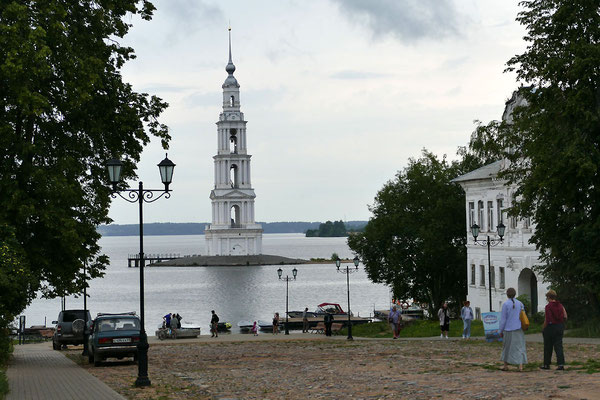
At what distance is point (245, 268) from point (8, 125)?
161 meters

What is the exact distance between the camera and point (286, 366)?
988 inches

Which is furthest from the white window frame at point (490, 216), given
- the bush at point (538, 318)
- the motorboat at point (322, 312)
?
the motorboat at point (322, 312)

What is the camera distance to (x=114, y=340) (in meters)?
28.1

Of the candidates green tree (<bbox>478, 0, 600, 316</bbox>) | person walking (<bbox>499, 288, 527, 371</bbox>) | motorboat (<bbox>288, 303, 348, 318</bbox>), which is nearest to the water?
motorboat (<bbox>288, 303, 348, 318</bbox>)

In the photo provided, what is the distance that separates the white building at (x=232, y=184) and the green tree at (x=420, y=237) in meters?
118

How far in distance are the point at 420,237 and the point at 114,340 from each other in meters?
42.0

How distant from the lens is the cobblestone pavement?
19.4 meters

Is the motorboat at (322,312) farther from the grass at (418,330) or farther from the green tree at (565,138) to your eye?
the green tree at (565,138)

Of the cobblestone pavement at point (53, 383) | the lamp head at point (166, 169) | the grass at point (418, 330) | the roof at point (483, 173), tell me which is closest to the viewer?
the cobblestone pavement at point (53, 383)

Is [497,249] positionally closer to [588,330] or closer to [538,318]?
[538,318]

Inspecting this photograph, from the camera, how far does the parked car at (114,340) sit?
28.0 m

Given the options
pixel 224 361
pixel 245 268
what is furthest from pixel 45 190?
pixel 245 268

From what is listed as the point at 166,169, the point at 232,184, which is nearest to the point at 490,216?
the point at 166,169

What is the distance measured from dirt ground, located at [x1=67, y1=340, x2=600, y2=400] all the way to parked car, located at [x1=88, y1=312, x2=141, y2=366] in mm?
456
